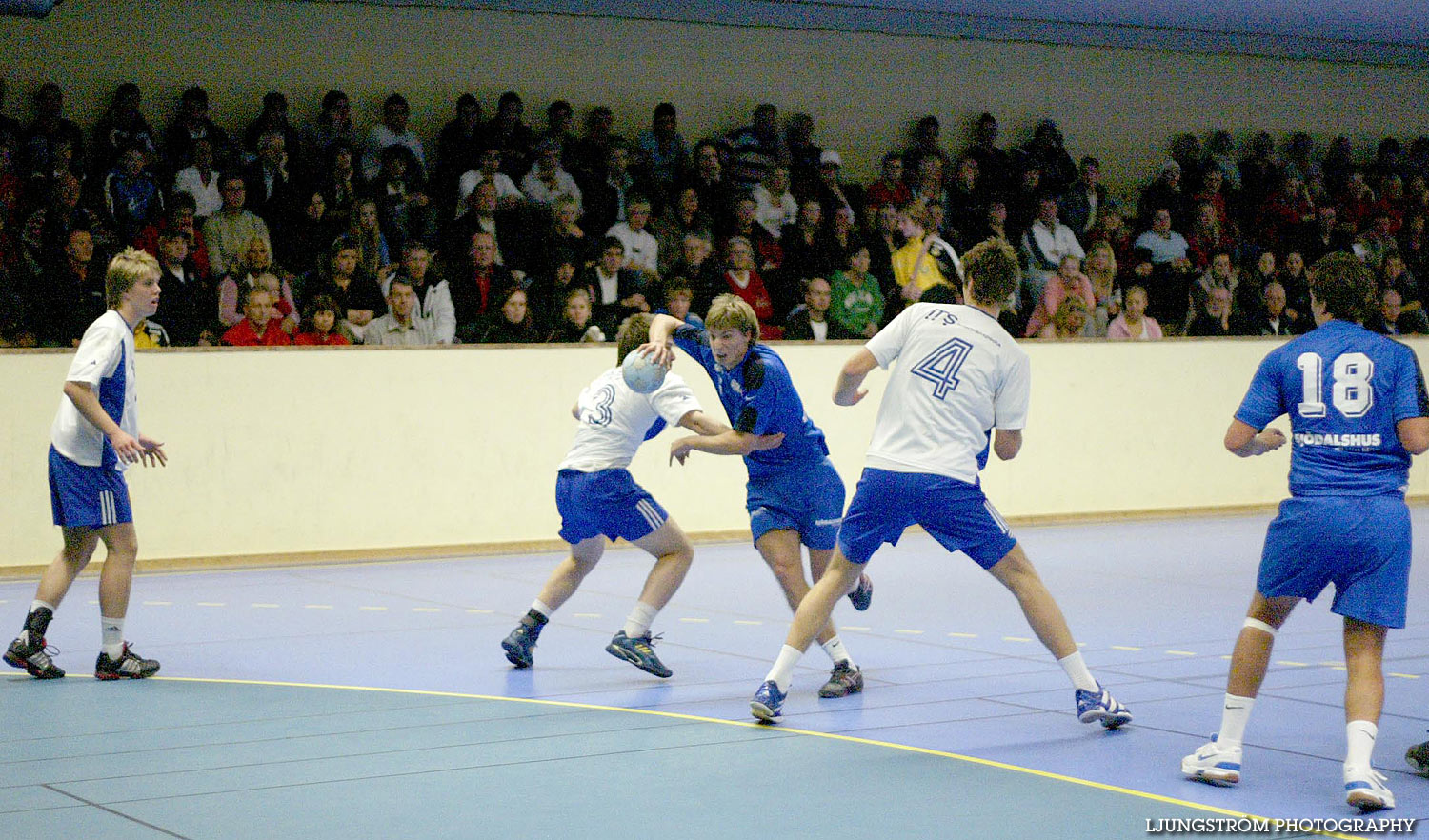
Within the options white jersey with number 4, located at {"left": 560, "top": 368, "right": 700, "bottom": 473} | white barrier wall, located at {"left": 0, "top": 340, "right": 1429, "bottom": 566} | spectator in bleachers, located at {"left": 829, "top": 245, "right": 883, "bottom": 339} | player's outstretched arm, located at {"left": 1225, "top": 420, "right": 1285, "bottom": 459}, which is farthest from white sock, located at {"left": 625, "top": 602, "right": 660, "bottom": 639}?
spectator in bleachers, located at {"left": 829, "top": 245, "right": 883, "bottom": 339}

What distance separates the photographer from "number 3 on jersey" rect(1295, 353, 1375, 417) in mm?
4891

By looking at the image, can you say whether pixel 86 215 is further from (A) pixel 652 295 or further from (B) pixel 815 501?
(B) pixel 815 501

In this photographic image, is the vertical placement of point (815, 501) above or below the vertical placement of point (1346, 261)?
below

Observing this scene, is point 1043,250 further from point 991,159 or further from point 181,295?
point 181,295

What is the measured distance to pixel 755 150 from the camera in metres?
15.8

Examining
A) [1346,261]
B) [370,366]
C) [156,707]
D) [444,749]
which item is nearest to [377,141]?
[370,366]

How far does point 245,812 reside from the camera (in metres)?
4.83

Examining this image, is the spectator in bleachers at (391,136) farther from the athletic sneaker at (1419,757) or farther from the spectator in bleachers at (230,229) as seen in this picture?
the athletic sneaker at (1419,757)

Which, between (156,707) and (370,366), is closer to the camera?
(156,707)

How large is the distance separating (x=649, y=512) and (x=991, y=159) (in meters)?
10.7

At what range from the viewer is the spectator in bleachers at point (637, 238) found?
556 inches

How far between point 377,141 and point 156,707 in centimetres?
831

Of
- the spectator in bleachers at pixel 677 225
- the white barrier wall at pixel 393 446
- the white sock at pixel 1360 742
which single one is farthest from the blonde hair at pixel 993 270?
the spectator in bleachers at pixel 677 225

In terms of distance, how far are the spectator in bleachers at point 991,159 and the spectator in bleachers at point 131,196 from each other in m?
8.17
